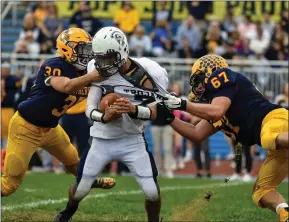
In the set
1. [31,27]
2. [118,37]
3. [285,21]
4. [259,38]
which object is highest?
[118,37]

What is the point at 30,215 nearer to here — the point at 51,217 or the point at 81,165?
the point at 51,217

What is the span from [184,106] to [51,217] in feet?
8.32

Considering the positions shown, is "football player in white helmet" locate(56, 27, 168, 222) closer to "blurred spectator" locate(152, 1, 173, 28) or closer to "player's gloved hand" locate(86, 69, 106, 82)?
"player's gloved hand" locate(86, 69, 106, 82)

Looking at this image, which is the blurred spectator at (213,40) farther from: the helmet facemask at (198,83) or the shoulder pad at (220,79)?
the shoulder pad at (220,79)

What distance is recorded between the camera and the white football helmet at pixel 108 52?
7.32 metres

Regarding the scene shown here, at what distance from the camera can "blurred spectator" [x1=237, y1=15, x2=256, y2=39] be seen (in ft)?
58.4

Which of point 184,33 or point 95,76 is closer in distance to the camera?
point 95,76

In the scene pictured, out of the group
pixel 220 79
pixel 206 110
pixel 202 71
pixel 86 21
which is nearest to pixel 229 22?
pixel 86 21

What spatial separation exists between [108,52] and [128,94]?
0.46m

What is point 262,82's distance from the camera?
16.4 meters

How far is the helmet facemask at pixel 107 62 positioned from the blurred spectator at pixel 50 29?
9.87 m

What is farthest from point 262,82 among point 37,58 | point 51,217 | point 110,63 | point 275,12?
point 110,63

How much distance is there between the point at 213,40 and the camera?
1716cm

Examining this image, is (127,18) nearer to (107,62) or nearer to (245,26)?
(245,26)
